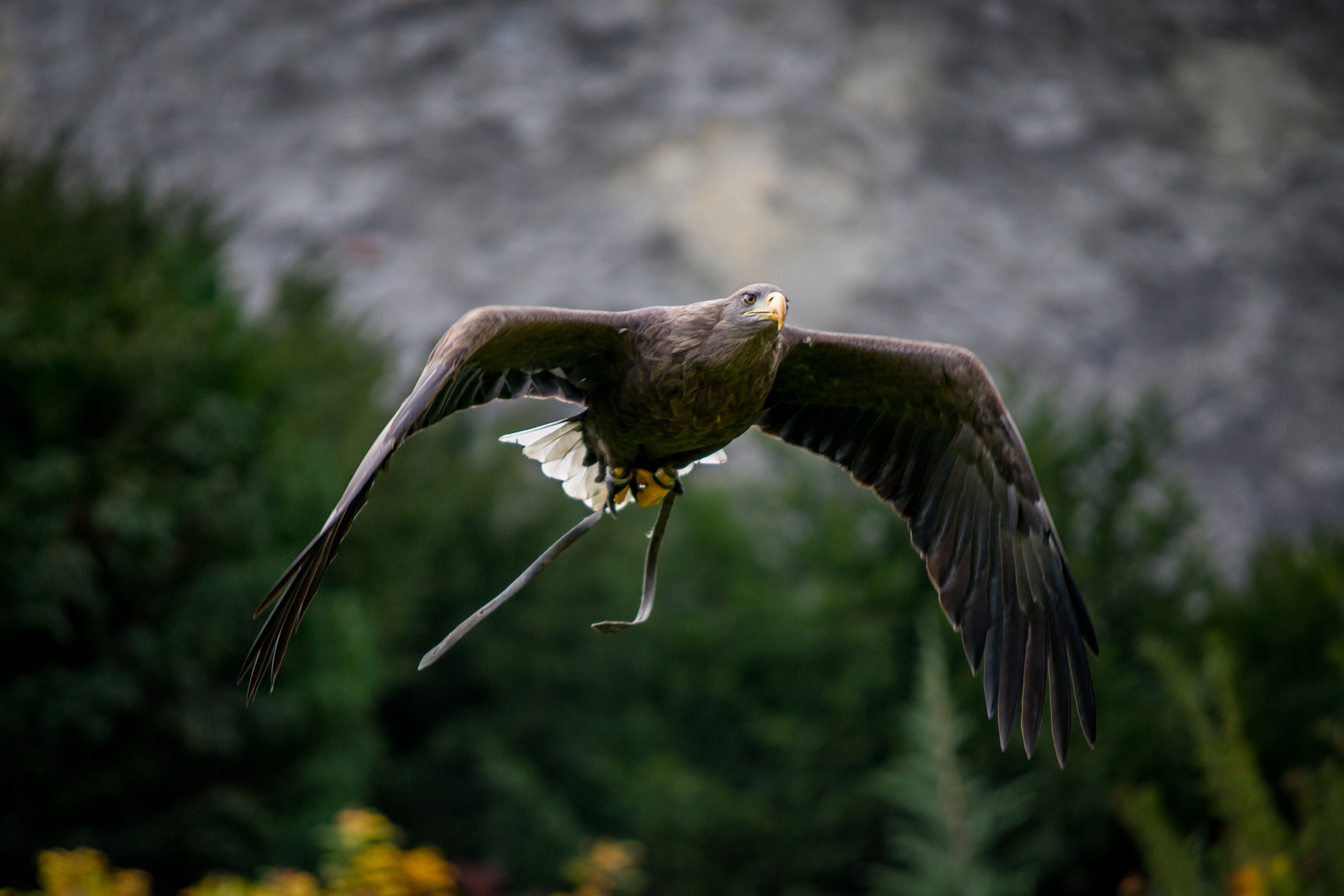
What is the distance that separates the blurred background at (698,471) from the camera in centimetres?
610

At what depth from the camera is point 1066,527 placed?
832 cm

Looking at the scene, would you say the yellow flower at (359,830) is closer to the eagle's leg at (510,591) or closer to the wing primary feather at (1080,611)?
the eagle's leg at (510,591)

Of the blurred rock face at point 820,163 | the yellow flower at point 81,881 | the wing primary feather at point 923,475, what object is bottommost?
the yellow flower at point 81,881

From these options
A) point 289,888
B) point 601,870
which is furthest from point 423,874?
point 601,870

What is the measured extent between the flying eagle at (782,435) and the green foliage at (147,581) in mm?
3833

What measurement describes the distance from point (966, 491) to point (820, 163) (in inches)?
600

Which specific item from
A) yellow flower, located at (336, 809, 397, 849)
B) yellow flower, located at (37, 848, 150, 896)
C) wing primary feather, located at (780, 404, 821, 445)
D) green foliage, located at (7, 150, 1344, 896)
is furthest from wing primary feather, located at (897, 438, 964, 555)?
yellow flower, located at (37, 848, 150, 896)

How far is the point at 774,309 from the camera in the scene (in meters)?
2.50

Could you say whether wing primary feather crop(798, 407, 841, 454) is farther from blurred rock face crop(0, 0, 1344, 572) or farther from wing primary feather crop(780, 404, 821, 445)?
blurred rock face crop(0, 0, 1344, 572)

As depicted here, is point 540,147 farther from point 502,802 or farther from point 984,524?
point 984,524

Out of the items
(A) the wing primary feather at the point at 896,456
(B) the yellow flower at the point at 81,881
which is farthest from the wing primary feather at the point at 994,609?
(B) the yellow flower at the point at 81,881

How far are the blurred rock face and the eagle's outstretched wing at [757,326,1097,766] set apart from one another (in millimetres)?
13139

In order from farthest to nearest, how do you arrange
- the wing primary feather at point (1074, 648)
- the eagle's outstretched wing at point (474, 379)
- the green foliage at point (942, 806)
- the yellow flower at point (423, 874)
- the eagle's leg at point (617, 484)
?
1. the yellow flower at point (423, 874)
2. the green foliage at point (942, 806)
3. the wing primary feather at point (1074, 648)
4. the eagle's leg at point (617, 484)
5. the eagle's outstretched wing at point (474, 379)

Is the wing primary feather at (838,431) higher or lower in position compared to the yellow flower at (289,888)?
higher
